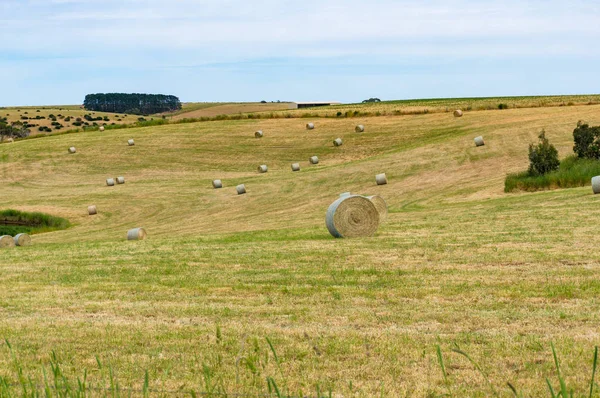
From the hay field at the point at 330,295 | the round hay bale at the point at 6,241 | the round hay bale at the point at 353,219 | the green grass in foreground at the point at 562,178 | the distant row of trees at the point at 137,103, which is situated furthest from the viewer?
the distant row of trees at the point at 137,103

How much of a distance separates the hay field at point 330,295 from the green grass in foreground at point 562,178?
1.70 meters

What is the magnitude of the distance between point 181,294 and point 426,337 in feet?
20.6

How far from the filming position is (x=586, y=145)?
37000mm

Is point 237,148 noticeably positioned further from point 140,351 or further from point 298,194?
point 140,351

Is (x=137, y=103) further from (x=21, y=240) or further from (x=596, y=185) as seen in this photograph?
(x=596, y=185)

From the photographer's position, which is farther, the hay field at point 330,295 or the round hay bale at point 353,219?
the round hay bale at point 353,219

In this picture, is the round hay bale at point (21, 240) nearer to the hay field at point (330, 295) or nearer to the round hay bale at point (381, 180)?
the hay field at point (330, 295)

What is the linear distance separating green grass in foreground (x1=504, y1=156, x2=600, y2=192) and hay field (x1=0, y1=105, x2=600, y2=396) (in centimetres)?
170

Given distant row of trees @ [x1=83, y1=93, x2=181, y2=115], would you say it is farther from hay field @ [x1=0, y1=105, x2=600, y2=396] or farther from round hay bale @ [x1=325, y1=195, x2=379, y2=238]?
round hay bale @ [x1=325, y1=195, x2=379, y2=238]

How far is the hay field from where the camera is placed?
8.88 m

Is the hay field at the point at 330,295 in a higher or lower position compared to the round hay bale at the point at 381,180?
higher

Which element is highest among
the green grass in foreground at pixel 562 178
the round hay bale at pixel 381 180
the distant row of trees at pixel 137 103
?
the distant row of trees at pixel 137 103

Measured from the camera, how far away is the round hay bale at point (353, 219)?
24328 mm

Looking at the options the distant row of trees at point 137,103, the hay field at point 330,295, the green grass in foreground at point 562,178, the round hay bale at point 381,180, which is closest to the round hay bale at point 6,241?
the hay field at point 330,295
